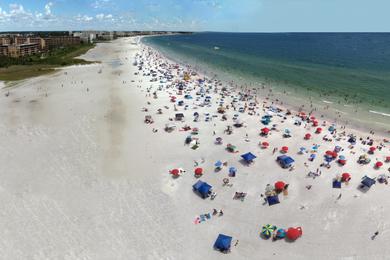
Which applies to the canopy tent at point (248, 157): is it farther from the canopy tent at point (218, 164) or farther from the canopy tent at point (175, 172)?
the canopy tent at point (175, 172)

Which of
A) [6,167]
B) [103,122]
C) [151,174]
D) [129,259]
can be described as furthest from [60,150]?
[129,259]

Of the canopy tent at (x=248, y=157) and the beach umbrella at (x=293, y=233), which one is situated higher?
the canopy tent at (x=248, y=157)

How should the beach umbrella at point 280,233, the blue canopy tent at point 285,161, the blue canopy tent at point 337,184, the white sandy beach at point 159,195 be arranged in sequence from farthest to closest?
the blue canopy tent at point 285,161, the blue canopy tent at point 337,184, the beach umbrella at point 280,233, the white sandy beach at point 159,195

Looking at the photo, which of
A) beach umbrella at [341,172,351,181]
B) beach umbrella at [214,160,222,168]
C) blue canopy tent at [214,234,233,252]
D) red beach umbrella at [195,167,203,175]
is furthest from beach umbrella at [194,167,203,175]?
beach umbrella at [341,172,351,181]

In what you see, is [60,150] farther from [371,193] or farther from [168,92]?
[371,193]

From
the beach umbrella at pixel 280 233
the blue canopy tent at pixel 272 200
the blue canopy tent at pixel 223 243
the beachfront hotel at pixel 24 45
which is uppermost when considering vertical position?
the beachfront hotel at pixel 24 45

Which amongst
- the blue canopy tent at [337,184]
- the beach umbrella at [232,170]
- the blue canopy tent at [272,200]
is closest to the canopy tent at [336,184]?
the blue canopy tent at [337,184]

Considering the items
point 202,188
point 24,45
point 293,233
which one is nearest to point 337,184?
point 293,233
